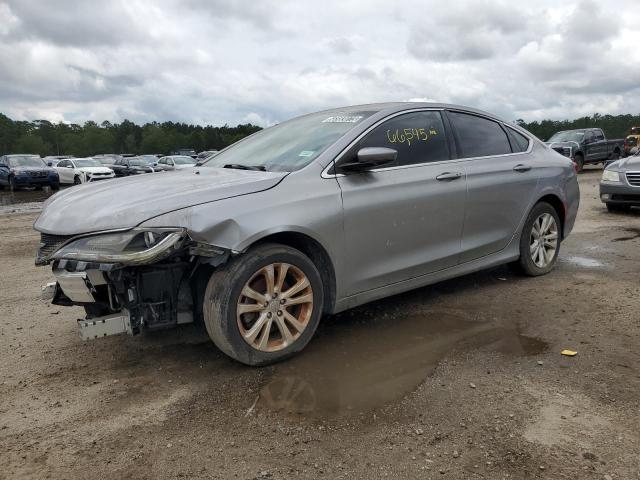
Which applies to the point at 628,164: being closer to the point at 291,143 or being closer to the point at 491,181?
the point at 491,181

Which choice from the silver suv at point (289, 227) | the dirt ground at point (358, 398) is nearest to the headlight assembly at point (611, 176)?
the dirt ground at point (358, 398)

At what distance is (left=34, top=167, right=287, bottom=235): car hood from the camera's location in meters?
3.07

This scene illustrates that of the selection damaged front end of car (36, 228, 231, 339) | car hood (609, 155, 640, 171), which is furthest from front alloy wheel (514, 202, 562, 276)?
car hood (609, 155, 640, 171)

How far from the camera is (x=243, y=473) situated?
2.36 metres

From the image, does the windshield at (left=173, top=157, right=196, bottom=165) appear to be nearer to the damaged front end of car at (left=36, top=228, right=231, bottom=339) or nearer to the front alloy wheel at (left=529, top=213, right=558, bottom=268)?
the front alloy wheel at (left=529, top=213, right=558, bottom=268)

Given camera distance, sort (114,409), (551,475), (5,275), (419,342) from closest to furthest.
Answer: (551,475)
(114,409)
(419,342)
(5,275)

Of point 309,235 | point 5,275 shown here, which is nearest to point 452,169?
point 309,235

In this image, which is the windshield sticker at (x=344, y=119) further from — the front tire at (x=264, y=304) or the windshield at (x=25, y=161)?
the windshield at (x=25, y=161)

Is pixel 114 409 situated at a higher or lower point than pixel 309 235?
lower

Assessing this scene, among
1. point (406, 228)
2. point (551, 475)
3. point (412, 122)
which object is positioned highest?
point (412, 122)

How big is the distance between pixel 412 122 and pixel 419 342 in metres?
1.75

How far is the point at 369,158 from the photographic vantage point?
3576mm

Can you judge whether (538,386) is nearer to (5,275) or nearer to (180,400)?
(180,400)

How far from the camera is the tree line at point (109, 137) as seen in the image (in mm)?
101938
